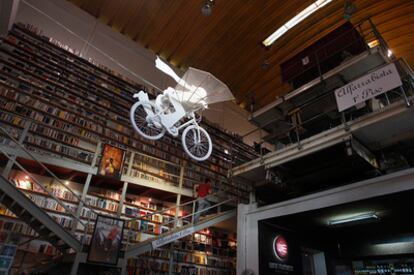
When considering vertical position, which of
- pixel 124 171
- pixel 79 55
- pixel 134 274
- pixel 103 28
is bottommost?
pixel 134 274

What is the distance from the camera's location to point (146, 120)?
4.67 metres

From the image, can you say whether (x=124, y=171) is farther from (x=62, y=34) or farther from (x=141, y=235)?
(x=62, y=34)

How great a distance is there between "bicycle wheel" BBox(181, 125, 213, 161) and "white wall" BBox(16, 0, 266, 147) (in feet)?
9.18

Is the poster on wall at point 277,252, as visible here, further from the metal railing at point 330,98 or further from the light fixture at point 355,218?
the metal railing at point 330,98

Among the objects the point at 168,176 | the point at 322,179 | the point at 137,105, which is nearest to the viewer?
the point at 137,105

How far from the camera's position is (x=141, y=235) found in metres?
5.65

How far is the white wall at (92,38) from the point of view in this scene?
6.23 meters

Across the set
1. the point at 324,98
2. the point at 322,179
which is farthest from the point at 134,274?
the point at 324,98

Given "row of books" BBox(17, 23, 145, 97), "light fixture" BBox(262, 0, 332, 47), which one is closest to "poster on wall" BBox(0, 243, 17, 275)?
"row of books" BBox(17, 23, 145, 97)

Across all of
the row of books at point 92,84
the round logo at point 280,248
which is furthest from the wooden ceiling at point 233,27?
the round logo at point 280,248

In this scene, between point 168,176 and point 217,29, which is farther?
point 217,29

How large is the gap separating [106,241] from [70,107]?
2.82m

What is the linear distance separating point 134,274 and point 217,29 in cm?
613

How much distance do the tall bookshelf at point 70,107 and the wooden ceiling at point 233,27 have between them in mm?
1704
